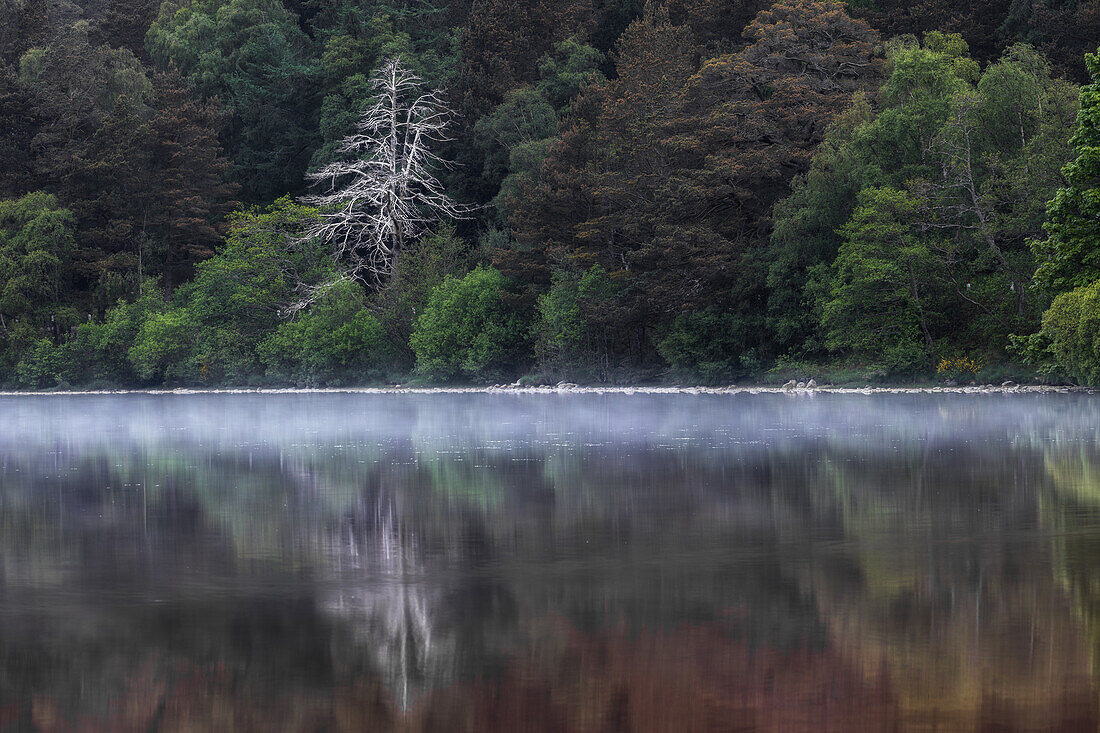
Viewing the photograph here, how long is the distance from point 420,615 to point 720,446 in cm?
1387

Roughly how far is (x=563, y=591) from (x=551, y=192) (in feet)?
146

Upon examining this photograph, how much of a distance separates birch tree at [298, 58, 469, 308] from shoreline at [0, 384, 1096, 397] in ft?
17.9

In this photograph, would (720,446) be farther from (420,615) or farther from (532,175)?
(532,175)

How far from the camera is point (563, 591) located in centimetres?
991

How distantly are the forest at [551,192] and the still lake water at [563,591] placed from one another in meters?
15.3

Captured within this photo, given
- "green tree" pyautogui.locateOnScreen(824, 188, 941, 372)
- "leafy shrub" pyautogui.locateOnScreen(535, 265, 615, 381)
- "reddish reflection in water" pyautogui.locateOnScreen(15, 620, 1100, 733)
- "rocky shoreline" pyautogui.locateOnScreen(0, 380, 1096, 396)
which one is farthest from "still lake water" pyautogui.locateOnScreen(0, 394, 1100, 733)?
"leafy shrub" pyautogui.locateOnScreen(535, 265, 615, 381)

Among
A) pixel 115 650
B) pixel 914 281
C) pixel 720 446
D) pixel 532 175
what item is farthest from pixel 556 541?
pixel 532 175

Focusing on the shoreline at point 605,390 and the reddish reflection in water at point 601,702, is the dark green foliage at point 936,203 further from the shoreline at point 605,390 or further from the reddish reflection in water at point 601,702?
the reddish reflection in water at point 601,702

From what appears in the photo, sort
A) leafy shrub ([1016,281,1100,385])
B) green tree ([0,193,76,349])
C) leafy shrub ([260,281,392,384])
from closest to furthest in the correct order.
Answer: leafy shrub ([1016,281,1100,385]), leafy shrub ([260,281,392,384]), green tree ([0,193,76,349])

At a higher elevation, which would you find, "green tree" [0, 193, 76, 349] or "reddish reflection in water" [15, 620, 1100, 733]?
"green tree" [0, 193, 76, 349]

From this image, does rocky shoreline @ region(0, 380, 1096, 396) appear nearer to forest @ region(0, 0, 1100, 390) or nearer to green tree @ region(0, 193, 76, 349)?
forest @ region(0, 0, 1100, 390)

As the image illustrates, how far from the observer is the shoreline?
40.2m

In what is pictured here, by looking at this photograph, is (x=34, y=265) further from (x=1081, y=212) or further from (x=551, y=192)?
(x=1081, y=212)

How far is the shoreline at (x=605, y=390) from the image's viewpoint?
40.2 meters
